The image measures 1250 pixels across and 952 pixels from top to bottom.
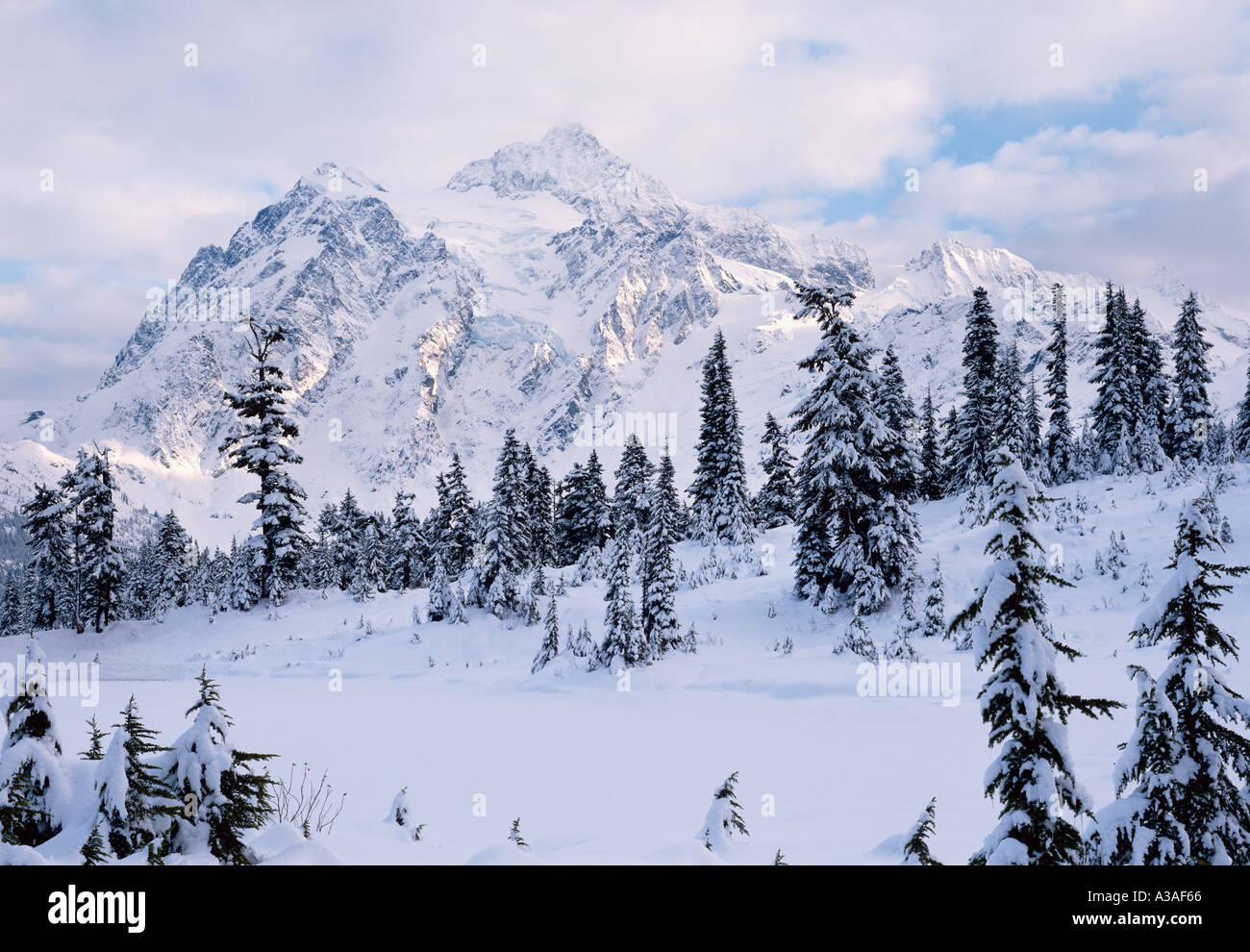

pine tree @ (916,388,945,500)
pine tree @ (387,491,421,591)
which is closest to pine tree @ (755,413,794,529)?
pine tree @ (916,388,945,500)

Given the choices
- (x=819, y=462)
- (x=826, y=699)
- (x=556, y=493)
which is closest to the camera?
(x=826, y=699)

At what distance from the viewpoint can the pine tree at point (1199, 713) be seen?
3.97 m

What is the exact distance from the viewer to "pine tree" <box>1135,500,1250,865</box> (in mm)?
3973

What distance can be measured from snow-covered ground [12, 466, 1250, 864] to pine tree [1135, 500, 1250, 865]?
1.91 meters

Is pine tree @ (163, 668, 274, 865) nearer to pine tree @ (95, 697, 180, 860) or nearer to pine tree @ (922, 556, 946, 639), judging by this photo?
pine tree @ (95, 697, 180, 860)

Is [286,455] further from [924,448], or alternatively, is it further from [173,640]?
[924,448]

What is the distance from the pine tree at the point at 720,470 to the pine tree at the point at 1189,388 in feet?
99.8

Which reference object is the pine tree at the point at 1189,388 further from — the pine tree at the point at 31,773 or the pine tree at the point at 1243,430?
the pine tree at the point at 31,773

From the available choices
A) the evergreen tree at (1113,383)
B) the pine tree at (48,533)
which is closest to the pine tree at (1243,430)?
the evergreen tree at (1113,383)

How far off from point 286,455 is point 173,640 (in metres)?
7.68
